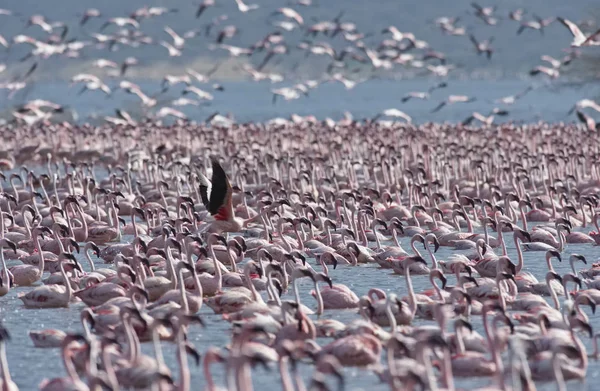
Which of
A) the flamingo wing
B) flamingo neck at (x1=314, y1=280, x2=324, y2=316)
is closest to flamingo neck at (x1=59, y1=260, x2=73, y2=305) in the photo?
flamingo neck at (x1=314, y1=280, x2=324, y2=316)

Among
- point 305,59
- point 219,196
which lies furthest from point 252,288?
point 305,59

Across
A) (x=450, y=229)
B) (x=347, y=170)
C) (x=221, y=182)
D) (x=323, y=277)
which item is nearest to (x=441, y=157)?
(x=347, y=170)

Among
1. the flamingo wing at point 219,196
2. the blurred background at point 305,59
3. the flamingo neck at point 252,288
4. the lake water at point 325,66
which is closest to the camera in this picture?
the flamingo neck at point 252,288

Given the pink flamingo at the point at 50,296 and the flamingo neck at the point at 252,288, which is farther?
the pink flamingo at the point at 50,296

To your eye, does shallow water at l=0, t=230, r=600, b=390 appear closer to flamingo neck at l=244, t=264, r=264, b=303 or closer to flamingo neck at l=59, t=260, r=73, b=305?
flamingo neck at l=59, t=260, r=73, b=305

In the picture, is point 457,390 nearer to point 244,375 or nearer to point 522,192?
point 244,375

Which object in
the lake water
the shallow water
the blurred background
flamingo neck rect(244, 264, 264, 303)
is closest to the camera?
the shallow water

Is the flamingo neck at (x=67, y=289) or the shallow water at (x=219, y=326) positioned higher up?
the flamingo neck at (x=67, y=289)

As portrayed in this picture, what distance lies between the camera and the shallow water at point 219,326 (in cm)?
1149

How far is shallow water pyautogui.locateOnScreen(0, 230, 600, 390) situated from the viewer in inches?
452

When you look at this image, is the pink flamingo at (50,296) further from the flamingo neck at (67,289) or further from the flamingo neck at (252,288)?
the flamingo neck at (252,288)

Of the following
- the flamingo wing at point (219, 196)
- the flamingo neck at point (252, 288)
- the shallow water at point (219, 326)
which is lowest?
the shallow water at point (219, 326)

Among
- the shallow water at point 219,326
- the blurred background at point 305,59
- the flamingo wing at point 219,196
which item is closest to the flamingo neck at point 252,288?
the shallow water at point 219,326

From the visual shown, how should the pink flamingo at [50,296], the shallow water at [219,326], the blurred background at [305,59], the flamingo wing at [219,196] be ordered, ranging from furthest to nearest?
the blurred background at [305,59] < the flamingo wing at [219,196] < the pink flamingo at [50,296] < the shallow water at [219,326]
